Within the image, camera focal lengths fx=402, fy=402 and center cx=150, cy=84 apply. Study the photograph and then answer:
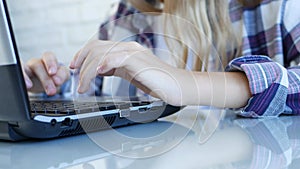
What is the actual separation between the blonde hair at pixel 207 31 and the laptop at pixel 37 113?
0.41m

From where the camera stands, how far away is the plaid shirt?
0.54m

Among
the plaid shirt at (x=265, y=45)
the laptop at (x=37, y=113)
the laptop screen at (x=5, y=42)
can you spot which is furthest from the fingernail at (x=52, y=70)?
the laptop screen at (x=5, y=42)

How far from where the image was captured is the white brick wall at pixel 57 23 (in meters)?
1.44

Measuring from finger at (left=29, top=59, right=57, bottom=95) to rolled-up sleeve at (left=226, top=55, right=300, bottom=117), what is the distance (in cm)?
37

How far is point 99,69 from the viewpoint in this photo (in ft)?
1.59

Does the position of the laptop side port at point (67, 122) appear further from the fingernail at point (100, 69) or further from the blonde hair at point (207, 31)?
the blonde hair at point (207, 31)

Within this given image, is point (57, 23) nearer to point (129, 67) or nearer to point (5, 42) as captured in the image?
point (129, 67)

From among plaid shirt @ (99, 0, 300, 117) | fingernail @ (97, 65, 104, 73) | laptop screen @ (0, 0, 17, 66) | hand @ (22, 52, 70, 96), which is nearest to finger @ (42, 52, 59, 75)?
hand @ (22, 52, 70, 96)

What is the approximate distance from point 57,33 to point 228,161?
132cm

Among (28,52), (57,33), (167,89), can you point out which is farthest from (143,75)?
(28,52)

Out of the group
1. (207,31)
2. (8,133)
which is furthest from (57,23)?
(8,133)

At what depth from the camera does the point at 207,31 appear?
91 cm

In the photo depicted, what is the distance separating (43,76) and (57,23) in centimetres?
81

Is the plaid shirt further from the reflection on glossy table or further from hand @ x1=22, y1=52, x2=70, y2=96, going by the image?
hand @ x1=22, y1=52, x2=70, y2=96
